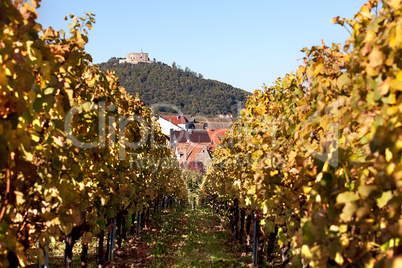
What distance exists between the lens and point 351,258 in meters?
2.02

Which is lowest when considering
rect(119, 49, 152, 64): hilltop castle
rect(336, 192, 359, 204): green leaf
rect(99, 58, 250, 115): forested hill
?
rect(336, 192, 359, 204): green leaf

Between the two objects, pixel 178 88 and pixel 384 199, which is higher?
pixel 178 88

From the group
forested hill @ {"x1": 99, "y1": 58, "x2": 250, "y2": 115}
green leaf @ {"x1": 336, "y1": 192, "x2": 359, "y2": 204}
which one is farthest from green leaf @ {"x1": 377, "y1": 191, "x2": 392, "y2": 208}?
forested hill @ {"x1": 99, "y1": 58, "x2": 250, "y2": 115}

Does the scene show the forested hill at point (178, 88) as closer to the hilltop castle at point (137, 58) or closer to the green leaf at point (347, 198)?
the hilltop castle at point (137, 58)

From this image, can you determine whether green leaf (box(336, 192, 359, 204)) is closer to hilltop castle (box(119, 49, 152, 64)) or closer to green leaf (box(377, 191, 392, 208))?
green leaf (box(377, 191, 392, 208))

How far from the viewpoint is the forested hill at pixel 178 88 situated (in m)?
138

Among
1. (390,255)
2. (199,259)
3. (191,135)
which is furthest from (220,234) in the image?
(191,135)

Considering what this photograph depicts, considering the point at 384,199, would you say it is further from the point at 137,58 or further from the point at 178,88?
the point at 137,58

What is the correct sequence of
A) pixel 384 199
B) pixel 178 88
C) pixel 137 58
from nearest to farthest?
pixel 384 199
pixel 178 88
pixel 137 58

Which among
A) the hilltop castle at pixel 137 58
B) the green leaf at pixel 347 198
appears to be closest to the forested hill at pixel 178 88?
the hilltop castle at pixel 137 58

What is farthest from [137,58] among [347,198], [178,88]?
[347,198]

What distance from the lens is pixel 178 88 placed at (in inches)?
Result: 5817

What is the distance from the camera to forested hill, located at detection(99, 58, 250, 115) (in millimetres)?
137750

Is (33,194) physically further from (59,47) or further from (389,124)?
(389,124)
